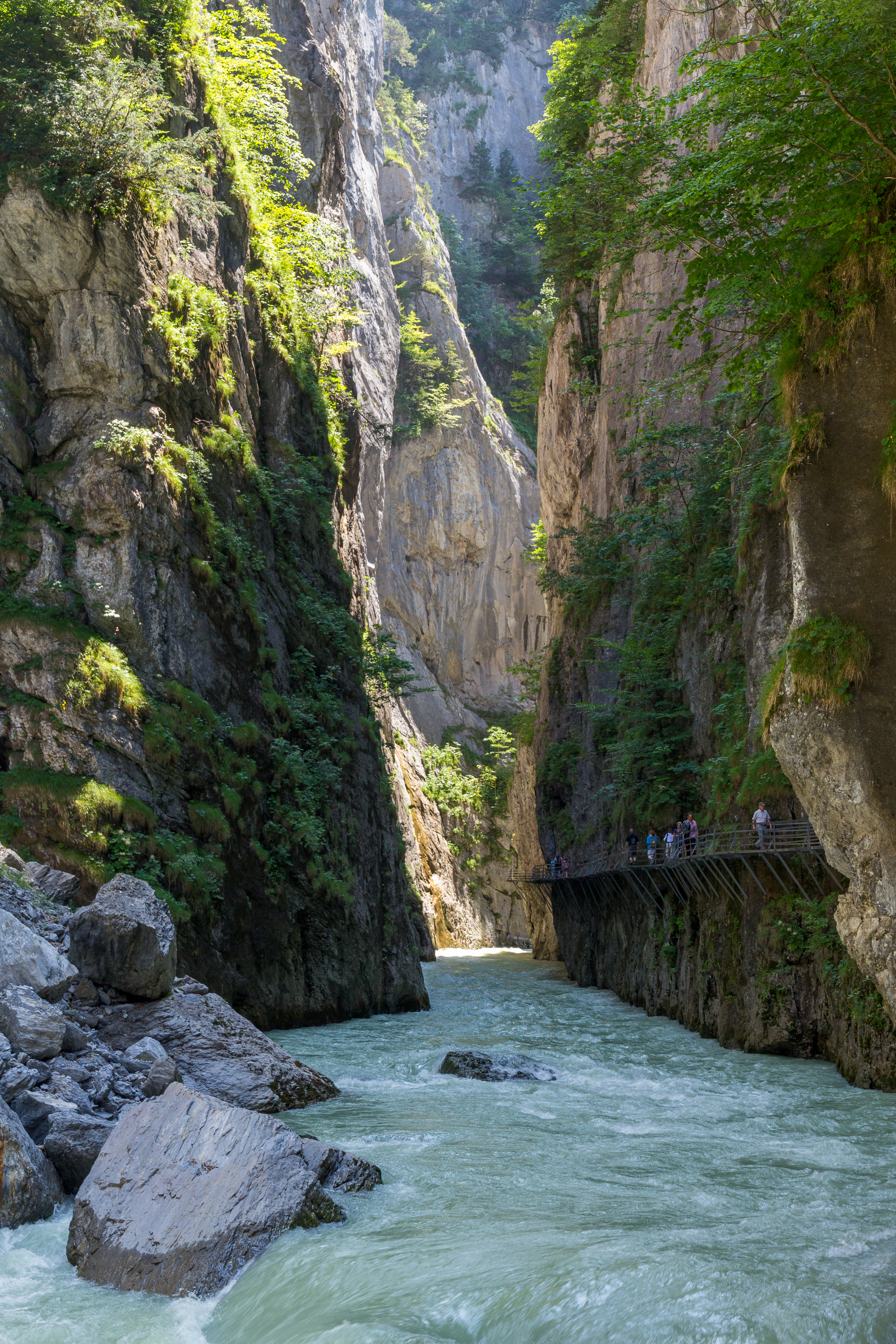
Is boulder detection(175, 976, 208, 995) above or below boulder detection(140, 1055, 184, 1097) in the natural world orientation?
above

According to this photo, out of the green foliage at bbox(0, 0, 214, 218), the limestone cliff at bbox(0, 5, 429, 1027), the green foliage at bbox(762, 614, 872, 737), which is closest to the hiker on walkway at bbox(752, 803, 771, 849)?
the green foliage at bbox(762, 614, 872, 737)

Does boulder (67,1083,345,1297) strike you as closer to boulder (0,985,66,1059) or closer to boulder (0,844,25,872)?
boulder (0,985,66,1059)

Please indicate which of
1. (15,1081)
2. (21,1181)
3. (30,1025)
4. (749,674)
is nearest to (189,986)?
(30,1025)

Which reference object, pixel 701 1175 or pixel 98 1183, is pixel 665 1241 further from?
pixel 98 1183

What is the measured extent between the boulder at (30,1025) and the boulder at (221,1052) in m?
1.17

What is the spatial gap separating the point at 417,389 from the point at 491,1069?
51170 mm

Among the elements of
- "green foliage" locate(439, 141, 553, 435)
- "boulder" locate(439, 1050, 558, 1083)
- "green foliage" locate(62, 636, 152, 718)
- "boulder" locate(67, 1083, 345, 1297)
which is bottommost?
"boulder" locate(439, 1050, 558, 1083)

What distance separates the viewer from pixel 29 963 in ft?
32.5

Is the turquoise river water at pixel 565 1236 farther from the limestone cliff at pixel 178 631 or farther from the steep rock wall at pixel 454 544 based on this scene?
the steep rock wall at pixel 454 544

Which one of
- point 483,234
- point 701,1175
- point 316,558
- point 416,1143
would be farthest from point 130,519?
point 483,234

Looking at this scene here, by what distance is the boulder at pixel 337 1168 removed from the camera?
7840 mm

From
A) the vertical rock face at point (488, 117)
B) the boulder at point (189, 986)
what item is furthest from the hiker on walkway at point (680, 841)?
the vertical rock face at point (488, 117)

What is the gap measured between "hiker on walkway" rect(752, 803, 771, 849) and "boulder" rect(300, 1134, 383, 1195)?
910 cm

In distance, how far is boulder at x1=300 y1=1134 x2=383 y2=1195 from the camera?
25.7 ft
